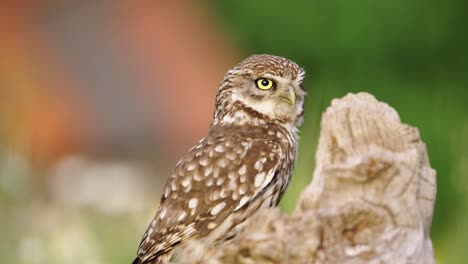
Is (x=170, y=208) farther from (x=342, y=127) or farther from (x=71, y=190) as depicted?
(x=71, y=190)

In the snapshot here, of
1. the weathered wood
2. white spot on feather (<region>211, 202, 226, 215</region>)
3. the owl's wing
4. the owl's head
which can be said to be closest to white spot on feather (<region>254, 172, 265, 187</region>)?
the owl's wing

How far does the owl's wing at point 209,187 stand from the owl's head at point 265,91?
127mm

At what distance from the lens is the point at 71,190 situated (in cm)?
592

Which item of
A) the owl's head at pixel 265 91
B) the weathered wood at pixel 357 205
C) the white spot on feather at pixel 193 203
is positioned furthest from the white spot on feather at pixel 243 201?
the weathered wood at pixel 357 205

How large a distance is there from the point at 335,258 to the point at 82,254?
2620 millimetres

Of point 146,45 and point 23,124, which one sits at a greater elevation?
point 146,45

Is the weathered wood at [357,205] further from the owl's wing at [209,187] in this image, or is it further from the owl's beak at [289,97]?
the owl's beak at [289,97]

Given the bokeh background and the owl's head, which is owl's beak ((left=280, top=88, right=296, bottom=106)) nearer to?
the owl's head

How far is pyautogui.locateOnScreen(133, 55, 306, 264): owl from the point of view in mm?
3391

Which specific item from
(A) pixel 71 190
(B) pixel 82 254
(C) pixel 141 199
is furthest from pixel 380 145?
(A) pixel 71 190

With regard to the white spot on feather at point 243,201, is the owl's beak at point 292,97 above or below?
above

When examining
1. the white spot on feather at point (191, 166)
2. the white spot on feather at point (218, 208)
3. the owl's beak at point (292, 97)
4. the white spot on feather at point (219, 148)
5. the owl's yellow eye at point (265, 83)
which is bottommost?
the white spot on feather at point (218, 208)

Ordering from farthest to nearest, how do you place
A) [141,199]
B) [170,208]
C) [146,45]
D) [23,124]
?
1. [146,45]
2. [23,124]
3. [141,199]
4. [170,208]

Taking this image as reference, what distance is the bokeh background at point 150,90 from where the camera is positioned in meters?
5.23
